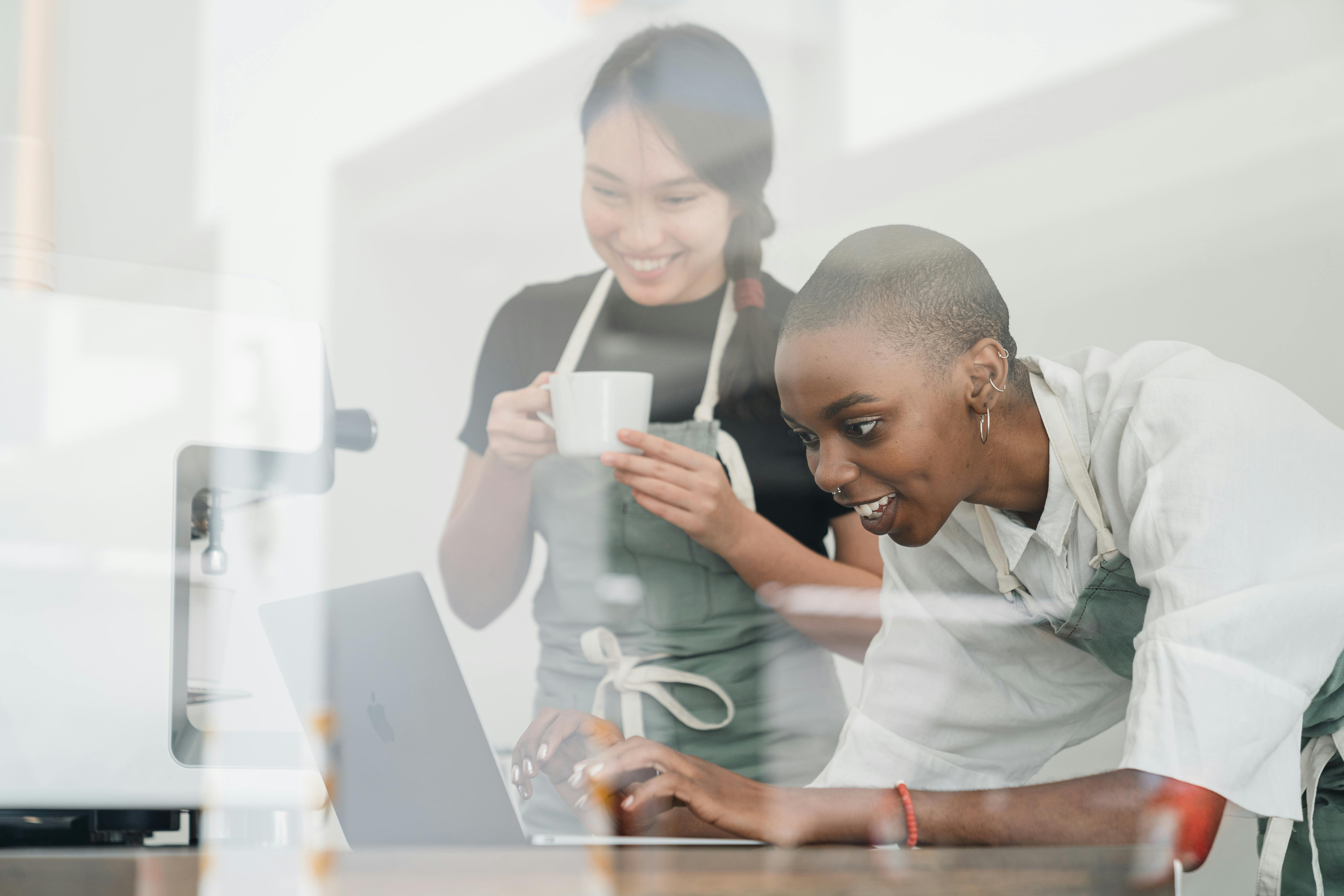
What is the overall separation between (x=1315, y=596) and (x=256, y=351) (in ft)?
1.96

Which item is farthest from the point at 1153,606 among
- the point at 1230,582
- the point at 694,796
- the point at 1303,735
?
the point at 694,796

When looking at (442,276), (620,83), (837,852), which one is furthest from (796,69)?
(837,852)

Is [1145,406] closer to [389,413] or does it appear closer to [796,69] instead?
[796,69]

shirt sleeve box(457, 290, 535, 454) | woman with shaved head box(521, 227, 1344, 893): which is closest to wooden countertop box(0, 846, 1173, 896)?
woman with shaved head box(521, 227, 1344, 893)

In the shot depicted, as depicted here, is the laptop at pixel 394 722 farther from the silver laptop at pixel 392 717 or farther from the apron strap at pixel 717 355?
the apron strap at pixel 717 355

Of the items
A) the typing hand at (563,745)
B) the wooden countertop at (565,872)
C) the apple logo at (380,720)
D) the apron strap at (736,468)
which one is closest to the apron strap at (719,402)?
the apron strap at (736,468)

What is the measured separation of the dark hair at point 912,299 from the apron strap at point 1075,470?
0.08ft

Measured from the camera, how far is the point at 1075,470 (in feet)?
2.16

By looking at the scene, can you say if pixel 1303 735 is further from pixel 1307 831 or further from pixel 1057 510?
pixel 1057 510

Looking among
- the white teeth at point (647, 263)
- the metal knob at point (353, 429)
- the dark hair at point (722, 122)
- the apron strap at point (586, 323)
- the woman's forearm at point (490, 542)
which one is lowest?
the woman's forearm at point (490, 542)

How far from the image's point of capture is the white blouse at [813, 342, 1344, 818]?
533 millimetres

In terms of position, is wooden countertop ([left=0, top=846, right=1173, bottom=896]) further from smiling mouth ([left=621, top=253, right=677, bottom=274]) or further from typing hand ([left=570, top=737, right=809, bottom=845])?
smiling mouth ([left=621, top=253, right=677, bottom=274])

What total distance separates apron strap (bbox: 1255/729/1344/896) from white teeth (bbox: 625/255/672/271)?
577mm

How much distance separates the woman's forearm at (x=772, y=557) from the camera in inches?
33.1
